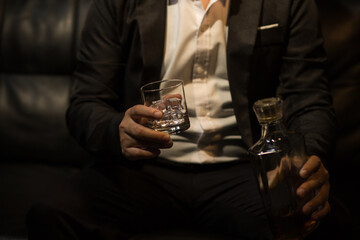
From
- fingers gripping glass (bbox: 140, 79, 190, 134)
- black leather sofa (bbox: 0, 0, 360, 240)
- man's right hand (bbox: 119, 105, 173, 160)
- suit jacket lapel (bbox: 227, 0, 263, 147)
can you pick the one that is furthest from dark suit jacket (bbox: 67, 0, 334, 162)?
black leather sofa (bbox: 0, 0, 360, 240)

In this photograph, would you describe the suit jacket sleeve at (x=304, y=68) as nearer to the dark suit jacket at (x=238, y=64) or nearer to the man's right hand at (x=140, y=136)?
the dark suit jacket at (x=238, y=64)

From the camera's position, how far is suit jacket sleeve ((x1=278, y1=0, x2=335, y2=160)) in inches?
50.1

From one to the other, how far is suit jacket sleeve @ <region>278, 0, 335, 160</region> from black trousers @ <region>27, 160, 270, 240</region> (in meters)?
0.22

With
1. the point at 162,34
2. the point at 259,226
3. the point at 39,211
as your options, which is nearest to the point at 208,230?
the point at 259,226

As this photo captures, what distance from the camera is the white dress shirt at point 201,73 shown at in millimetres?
1211

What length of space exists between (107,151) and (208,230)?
0.32 m

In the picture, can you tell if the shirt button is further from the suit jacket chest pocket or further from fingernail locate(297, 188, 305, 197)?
fingernail locate(297, 188, 305, 197)

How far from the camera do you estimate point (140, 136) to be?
0.97 meters

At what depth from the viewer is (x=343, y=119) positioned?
1481mm

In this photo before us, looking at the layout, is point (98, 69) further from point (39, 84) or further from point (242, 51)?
point (39, 84)

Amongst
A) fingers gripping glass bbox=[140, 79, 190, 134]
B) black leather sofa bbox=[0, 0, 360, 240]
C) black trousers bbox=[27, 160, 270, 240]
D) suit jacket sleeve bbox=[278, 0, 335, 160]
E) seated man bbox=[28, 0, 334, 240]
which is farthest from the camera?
black leather sofa bbox=[0, 0, 360, 240]

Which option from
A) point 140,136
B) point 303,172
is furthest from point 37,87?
point 303,172

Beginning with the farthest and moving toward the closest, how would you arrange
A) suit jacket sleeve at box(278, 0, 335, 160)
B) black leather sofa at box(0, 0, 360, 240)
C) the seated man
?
black leather sofa at box(0, 0, 360, 240) → suit jacket sleeve at box(278, 0, 335, 160) → the seated man

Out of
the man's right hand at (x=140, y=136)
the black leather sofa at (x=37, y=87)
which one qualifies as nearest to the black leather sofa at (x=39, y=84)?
the black leather sofa at (x=37, y=87)
